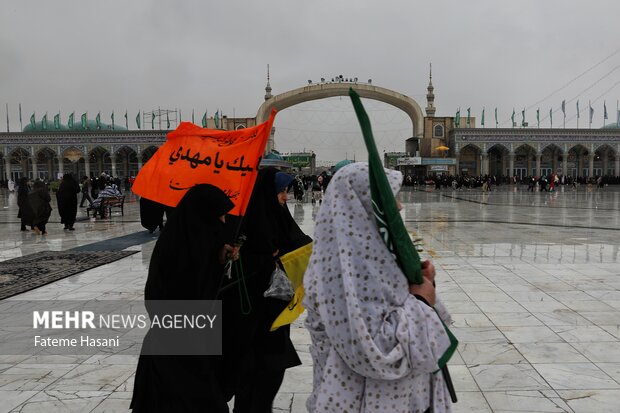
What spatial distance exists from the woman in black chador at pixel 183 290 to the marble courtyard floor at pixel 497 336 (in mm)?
821

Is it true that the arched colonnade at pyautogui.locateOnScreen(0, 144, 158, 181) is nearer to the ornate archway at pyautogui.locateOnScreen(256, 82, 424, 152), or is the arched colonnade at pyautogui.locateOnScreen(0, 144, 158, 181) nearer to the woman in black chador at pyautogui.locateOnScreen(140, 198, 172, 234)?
the ornate archway at pyautogui.locateOnScreen(256, 82, 424, 152)

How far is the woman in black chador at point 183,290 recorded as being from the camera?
186 cm

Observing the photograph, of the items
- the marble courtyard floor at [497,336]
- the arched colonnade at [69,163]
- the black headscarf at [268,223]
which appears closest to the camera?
the black headscarf at [268,223]

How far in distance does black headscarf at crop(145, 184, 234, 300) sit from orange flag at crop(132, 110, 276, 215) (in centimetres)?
38

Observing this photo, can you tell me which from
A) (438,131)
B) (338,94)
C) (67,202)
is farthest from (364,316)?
(438,131)

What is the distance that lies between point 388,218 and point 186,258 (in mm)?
955

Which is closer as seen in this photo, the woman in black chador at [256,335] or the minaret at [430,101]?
the woman in black chador at [256,335]

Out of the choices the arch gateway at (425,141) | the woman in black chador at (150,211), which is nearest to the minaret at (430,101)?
the arch gateway at (425,141)

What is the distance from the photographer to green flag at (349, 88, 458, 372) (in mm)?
1255

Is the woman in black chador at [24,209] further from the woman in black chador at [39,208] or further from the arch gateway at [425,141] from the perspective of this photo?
the arch gateway at [425,141]

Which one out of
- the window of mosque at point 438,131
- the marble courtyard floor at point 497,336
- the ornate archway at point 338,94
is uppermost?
the ornate archway at point 338,94

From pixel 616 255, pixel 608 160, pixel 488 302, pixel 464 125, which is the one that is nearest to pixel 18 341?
pixel 488 302

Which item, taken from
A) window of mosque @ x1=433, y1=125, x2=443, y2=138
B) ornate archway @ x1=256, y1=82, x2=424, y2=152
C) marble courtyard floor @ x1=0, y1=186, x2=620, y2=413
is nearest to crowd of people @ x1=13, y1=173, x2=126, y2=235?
marble courtyard floor @ x1=0, y1=186, x2=620, y2=413

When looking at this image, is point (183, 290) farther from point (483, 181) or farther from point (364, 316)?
point (483, 181)
